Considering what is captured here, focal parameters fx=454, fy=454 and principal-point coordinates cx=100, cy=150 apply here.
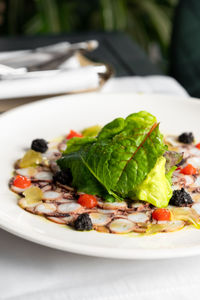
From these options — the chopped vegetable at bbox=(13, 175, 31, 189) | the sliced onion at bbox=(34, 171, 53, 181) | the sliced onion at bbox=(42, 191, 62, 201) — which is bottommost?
the sliced onion at bbox=(34, 171, 53, 181)

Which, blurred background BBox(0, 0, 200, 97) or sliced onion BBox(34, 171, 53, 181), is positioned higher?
sliced onion BBox(34, 171, 53, 181)

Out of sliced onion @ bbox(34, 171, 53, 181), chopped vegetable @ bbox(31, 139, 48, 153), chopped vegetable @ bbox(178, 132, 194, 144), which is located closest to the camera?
sliced onion @ bbox(34, 171, 53, 181)

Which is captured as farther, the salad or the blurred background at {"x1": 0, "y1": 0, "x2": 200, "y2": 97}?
the blurred background at {"x1": 0, "y1": 0, "x2": 200, "y2": 97}

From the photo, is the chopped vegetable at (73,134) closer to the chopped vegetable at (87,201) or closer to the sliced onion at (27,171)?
the sliced onion at (27,171)

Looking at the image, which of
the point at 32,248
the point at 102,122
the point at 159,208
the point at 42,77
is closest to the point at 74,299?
the point at 32,248

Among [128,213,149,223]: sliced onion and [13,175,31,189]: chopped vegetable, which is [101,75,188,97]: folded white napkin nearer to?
[13,175,31,189]: chopped vegetable

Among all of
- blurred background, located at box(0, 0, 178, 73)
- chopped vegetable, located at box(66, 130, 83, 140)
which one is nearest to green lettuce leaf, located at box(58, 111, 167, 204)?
chopped vegetable, located at box(66, 130, 83, 140)
